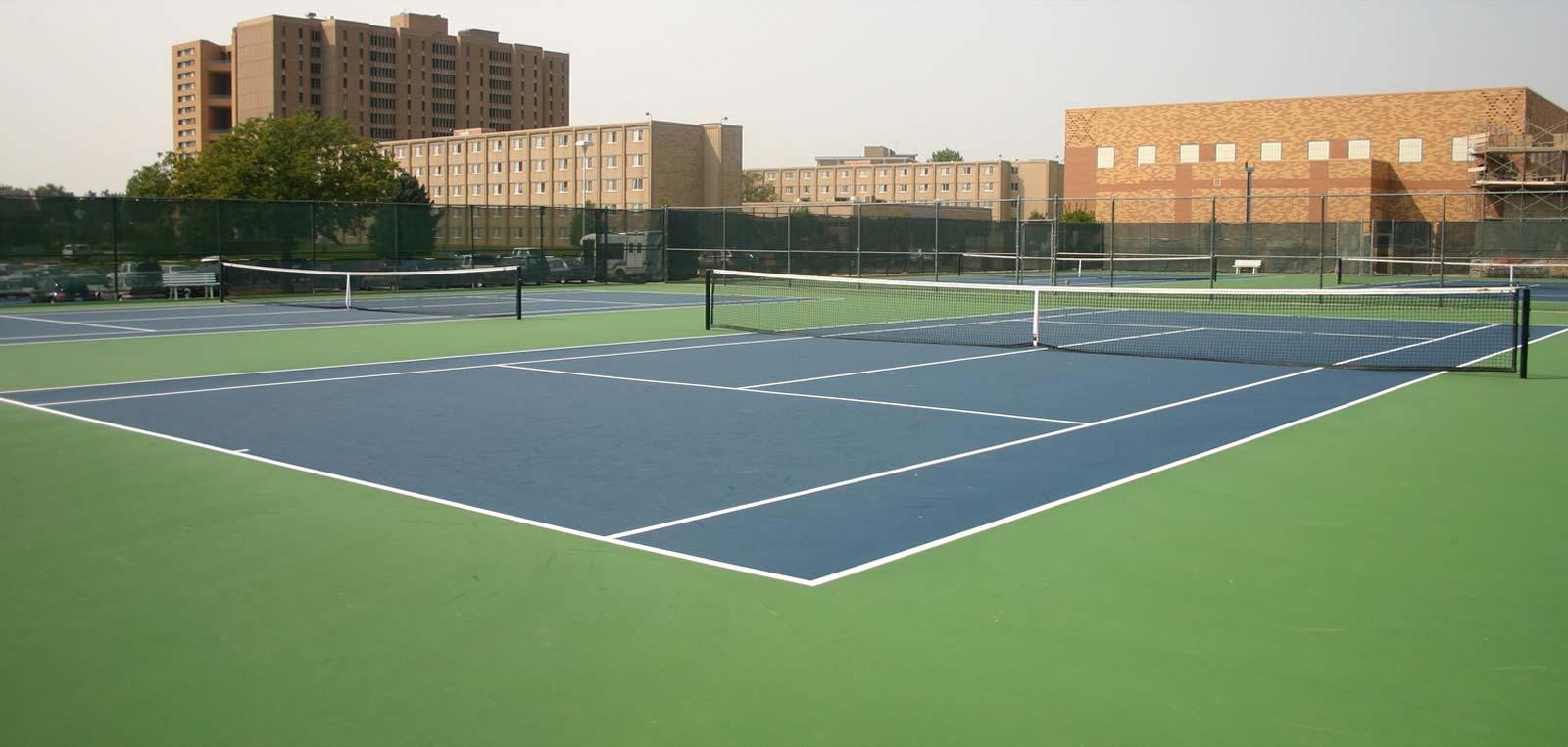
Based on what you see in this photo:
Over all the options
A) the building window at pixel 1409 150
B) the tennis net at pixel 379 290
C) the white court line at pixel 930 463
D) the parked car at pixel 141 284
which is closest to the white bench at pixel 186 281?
the parked car at pixel 141 284

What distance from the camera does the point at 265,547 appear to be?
243 inches

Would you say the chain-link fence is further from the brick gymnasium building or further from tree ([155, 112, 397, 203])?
tree ([155, 112, 397, 203])

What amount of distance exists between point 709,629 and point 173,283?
26999 millimetres

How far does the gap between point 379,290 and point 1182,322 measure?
65.7 feet

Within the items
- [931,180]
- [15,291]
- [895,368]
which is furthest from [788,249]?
[931,180]

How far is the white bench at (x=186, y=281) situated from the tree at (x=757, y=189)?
133801 mm

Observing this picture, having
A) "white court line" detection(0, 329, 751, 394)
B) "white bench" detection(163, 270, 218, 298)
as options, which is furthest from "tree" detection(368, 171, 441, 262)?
"white court line" detection(0, 329, 751, 394)

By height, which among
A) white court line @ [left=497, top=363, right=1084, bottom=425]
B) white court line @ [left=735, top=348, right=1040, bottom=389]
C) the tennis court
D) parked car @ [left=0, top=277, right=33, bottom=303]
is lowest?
the tennis court

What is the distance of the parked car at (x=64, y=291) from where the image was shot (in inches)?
1040

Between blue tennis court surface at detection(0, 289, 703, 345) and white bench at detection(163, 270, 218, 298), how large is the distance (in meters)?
1.15

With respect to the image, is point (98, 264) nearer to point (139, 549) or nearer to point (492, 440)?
point (492, 440)

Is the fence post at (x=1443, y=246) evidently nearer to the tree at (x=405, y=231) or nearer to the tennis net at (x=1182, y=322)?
the tennis net at (x=1182, y=322)

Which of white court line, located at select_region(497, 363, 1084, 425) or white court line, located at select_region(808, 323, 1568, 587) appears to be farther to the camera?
white court line, located at select_region(497, 363, 1084, 425)

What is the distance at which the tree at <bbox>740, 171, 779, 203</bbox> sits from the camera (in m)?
164
